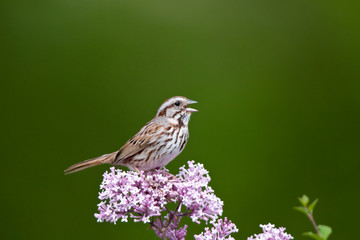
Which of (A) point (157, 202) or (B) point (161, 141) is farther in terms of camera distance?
(B) point (161, 141)

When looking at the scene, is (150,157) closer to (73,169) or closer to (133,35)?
(73,169)

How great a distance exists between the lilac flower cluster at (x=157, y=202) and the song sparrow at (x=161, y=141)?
0.80m

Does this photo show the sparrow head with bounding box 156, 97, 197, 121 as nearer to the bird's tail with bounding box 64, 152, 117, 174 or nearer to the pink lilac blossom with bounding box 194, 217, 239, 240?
the bird's tail with bounding box 64, 152, 117, 174

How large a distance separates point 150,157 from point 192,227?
2.48 meters

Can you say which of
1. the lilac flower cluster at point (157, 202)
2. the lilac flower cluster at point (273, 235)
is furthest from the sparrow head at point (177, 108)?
the lilac flower cluster at point (273, 235)

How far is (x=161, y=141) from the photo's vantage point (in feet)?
12.4

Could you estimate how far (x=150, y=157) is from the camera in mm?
3750

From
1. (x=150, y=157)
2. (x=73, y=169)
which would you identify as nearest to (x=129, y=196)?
(x=150, y=157)

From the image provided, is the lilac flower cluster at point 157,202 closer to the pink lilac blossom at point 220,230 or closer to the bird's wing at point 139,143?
the pink lilac blossom at point 220,230

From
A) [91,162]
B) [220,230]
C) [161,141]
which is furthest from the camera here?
[91,162]

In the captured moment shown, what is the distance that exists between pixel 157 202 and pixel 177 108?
1.13 meters

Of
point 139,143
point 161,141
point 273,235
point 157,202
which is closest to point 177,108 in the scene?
point 161,141

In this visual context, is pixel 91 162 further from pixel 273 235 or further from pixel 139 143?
pixel 273 235

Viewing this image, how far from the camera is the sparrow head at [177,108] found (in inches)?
150
